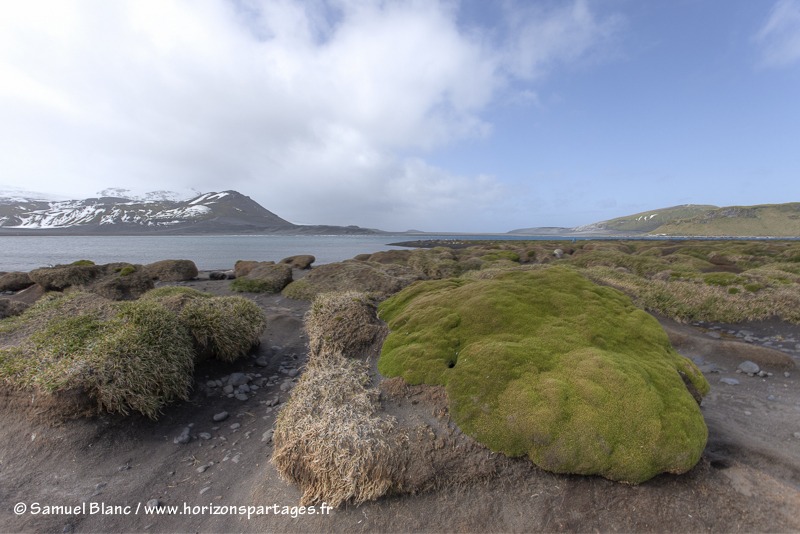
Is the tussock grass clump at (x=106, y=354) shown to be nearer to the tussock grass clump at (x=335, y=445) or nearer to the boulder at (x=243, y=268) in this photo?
the tussock grass clump at (x=335, y=445)

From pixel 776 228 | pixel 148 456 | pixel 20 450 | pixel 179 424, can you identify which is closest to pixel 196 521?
pixel 148 456

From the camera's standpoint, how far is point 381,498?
3949 mm

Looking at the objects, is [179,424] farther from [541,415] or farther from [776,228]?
[776,228]

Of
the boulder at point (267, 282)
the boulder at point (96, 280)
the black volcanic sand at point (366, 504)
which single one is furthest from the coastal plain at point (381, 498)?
the boulder at point (96, 280)

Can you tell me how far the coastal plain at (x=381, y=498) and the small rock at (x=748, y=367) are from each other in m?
0.11

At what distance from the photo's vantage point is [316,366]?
21.1ft

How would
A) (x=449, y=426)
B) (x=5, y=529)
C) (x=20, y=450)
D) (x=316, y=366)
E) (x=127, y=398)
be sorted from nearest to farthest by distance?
(x=5, y=529)
(x=449, y=426)
(x=20, y=450)
(x=127, y=398)
(x=316, y=366)

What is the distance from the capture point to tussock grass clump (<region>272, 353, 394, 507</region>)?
3.96 meters

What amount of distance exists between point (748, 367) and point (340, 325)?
10.2 meters

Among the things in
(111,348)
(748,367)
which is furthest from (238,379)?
(748,367)

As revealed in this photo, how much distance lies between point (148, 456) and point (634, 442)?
741cm

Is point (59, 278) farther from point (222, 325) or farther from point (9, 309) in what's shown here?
point (222, 325)

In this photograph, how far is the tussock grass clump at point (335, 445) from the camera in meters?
3.96

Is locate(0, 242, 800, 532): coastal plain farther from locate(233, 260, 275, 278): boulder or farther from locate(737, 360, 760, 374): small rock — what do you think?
locate(233, 260, 275, 278): boulder
